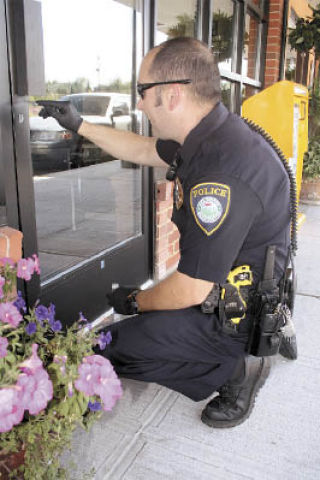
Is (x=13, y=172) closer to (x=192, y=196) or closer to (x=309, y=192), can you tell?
(x=192, y=196)

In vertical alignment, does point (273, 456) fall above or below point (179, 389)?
below

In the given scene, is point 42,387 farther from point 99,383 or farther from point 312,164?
point 312,164

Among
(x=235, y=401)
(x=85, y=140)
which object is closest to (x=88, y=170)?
(x=85, y=140)

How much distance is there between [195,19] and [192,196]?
2.84 m

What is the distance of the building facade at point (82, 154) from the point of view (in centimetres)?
196

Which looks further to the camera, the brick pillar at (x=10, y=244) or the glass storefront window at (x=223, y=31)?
the glass storefront window at (x=223, y=31)

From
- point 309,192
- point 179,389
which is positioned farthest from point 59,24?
point 309,192

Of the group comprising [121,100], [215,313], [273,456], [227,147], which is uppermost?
[121,100]

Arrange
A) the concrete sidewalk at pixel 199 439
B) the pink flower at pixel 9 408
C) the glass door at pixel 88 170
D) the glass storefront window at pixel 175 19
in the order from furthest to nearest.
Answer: the glass storefront window at pixel 175 19 → the glass door at pixel 88 170 → the concrete sidewalk at pixel 199 439 → the pink flower at pixel 9 408

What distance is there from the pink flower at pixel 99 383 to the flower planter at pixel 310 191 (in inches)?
248

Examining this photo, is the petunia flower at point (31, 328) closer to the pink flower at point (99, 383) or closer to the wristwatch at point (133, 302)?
the pink flower at point (99, 383)

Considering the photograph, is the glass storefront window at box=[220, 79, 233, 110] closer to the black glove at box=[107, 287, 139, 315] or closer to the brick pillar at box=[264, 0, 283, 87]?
the brick pillar at box=[264, 0, 283, 87]

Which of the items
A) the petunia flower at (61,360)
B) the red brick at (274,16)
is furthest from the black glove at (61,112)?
the red brick at (274,16)

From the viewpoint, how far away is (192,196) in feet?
5.63
